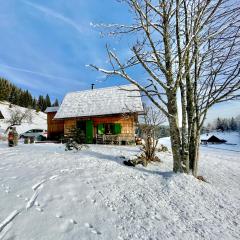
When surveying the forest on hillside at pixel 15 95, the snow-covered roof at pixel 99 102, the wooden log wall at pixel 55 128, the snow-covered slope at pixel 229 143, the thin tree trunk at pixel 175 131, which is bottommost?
the snow-covered slope at pixel 229 143

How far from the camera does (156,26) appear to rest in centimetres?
891

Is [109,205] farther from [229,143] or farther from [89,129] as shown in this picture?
[229,143]

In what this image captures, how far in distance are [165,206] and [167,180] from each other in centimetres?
182

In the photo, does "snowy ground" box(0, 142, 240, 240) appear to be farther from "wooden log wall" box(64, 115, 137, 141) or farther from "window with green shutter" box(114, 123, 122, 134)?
"window with green shutter" box(114, 123, 122, 134)

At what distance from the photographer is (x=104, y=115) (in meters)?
23.3

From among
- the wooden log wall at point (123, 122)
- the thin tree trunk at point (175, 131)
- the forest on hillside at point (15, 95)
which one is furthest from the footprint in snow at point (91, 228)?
the forest on hillside at point (15, 95)

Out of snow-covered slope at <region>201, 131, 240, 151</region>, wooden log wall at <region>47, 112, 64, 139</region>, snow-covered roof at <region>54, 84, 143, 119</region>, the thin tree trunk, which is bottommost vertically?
snow-covered slope at <region>201, 131, 240, 151</region>

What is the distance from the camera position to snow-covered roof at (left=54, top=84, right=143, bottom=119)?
76.4ft

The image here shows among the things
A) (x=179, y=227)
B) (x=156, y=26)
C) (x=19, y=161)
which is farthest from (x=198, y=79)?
(x=19, y=161)

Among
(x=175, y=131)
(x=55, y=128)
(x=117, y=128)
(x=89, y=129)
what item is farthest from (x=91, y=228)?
(x=55, y=128)

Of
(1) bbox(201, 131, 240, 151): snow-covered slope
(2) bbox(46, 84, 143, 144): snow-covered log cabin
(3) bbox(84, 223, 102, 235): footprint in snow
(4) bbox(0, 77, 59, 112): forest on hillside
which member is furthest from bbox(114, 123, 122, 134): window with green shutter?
(4) bbox(0, 77, 59, 112): forest on hillside

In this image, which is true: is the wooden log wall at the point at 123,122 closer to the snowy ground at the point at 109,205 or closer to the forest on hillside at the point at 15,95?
the snowy ground at the point at 109,205

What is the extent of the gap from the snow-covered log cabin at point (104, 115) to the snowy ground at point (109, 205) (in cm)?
1378

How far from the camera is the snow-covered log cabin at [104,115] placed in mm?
22531
